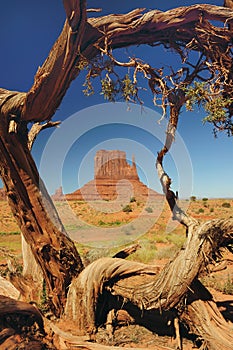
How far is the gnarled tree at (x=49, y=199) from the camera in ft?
11.4

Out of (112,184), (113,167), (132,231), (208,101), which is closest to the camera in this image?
(208,101)

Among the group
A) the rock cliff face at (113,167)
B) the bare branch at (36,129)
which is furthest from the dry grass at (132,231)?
the rock cliff face at (113,167)

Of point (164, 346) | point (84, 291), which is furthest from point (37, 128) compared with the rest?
point (164, 346)

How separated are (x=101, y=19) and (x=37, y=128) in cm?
286

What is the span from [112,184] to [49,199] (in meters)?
77.3

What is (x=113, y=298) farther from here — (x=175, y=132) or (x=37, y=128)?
(x=37, y=128)

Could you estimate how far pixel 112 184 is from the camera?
268ft

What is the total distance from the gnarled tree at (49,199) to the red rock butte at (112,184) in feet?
202

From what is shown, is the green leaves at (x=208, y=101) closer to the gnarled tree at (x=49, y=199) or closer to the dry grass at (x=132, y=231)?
the gnarled tree at (x=49, y=199)

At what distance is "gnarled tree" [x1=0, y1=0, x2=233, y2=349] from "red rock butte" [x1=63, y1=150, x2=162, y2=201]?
61.6 m

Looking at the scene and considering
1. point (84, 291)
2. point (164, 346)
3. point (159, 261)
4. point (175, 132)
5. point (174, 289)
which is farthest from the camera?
point (159, 261)

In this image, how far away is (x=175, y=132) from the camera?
478 cm

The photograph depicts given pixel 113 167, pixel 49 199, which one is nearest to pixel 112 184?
pixel 113 167

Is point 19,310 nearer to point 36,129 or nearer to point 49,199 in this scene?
point 49,199
